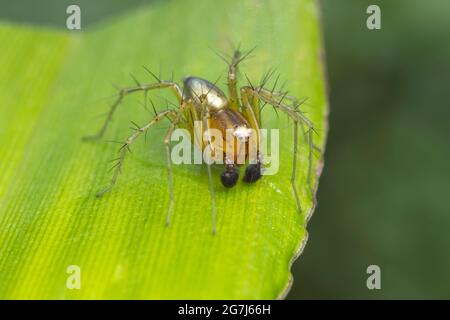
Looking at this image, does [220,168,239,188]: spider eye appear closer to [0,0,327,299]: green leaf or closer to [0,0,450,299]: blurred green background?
[0,0,327,299]: green leaf

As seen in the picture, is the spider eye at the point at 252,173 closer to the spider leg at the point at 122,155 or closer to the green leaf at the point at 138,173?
the green leaf at the point at 138,173

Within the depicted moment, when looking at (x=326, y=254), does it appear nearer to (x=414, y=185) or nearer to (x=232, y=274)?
(x=414, y=185)

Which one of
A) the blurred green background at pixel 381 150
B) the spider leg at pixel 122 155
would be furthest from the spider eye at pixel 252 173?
the blurred green background at pixel 381 150

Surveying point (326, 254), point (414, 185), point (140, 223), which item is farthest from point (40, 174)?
point (414, 185)

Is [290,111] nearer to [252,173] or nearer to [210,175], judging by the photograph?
[252,173]

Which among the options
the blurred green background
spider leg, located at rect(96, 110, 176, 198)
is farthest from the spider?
the blurred green background

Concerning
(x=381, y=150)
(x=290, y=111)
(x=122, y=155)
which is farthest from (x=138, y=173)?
(x=381, y=150)
